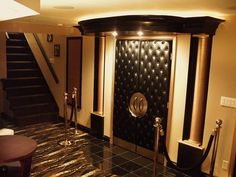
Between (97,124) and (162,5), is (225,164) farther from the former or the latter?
(97,124)

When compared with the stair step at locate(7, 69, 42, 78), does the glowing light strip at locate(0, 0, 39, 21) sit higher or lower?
higher

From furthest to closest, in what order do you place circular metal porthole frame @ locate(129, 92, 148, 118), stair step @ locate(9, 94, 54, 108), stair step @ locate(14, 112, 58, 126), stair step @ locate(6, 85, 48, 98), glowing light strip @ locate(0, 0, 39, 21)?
stair step @ locate(6, 85, 48, 98) → stair step @ locate(9, 94, 54, 108) → stair step @ locate(14, 112, 58, 126) → circular metal porthole frame @ locate(129, 92, 148, 118) → glowing light strip @ locate(0, 0, 39, 21)

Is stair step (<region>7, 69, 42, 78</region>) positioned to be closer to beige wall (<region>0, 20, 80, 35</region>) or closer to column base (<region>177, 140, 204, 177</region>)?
beige wall (<region>0, 20, 80, 35</region>)

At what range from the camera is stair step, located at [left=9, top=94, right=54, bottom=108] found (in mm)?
6148

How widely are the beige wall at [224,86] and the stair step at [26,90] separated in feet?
15.2

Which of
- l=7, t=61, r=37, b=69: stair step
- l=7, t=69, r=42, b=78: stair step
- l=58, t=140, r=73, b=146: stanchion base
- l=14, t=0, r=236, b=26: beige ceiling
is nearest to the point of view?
l=14, t=0, r=236, b=26: beige ceiling

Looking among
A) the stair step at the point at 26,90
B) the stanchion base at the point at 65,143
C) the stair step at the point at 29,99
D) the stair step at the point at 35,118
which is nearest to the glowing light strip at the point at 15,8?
the stanchion base at the point at 65,143

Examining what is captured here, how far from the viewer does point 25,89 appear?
6.58m

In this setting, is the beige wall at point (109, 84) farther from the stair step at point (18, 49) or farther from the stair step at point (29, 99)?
the stair step at point (18, 49)

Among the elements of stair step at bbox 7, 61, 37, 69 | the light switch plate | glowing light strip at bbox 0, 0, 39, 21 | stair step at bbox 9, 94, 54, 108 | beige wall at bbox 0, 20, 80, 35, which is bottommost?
stair step at bbox 9, 94, 54, 108

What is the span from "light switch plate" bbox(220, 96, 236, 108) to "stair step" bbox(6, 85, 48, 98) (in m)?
4.79

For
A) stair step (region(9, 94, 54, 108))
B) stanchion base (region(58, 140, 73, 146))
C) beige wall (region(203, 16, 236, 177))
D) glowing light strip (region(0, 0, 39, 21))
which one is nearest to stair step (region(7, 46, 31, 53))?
stair step (region(9, 94, 54, 108))

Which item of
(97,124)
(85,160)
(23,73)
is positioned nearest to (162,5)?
(85,160)

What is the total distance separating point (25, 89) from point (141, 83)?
3608 mm
